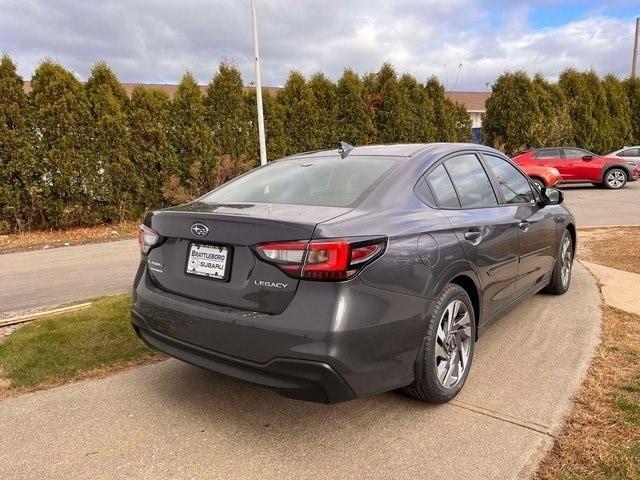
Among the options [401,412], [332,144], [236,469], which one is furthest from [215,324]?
[332,144]

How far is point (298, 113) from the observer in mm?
14414

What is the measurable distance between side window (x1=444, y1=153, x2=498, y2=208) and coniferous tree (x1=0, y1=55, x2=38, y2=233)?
9065mm

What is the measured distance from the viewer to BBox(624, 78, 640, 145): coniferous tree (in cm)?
2660

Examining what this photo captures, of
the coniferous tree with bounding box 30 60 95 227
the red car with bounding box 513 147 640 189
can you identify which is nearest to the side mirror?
the coniferous tree with bounding box 30 60 95 227

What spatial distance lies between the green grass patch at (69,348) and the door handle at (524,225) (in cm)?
296

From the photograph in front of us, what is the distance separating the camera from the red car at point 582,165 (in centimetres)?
1831

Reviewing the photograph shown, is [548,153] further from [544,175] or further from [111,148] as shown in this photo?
[111,148]

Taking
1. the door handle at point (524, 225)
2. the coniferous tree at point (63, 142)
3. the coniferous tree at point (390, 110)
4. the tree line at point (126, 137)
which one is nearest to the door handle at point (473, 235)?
the door handle at point (524, 225)

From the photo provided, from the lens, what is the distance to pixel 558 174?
56.2ft

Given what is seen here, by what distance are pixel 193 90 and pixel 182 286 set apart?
1022 cm

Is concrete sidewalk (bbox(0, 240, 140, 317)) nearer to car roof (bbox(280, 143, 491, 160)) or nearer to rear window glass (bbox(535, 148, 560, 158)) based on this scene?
car roof (bbox(280, 143, 491, 160))

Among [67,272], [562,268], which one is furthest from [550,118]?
[67,272]

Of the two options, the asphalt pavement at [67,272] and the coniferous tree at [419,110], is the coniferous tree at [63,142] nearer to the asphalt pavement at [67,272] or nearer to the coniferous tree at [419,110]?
the asphalt pavement at [67,272]

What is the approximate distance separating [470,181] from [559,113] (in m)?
21.1
